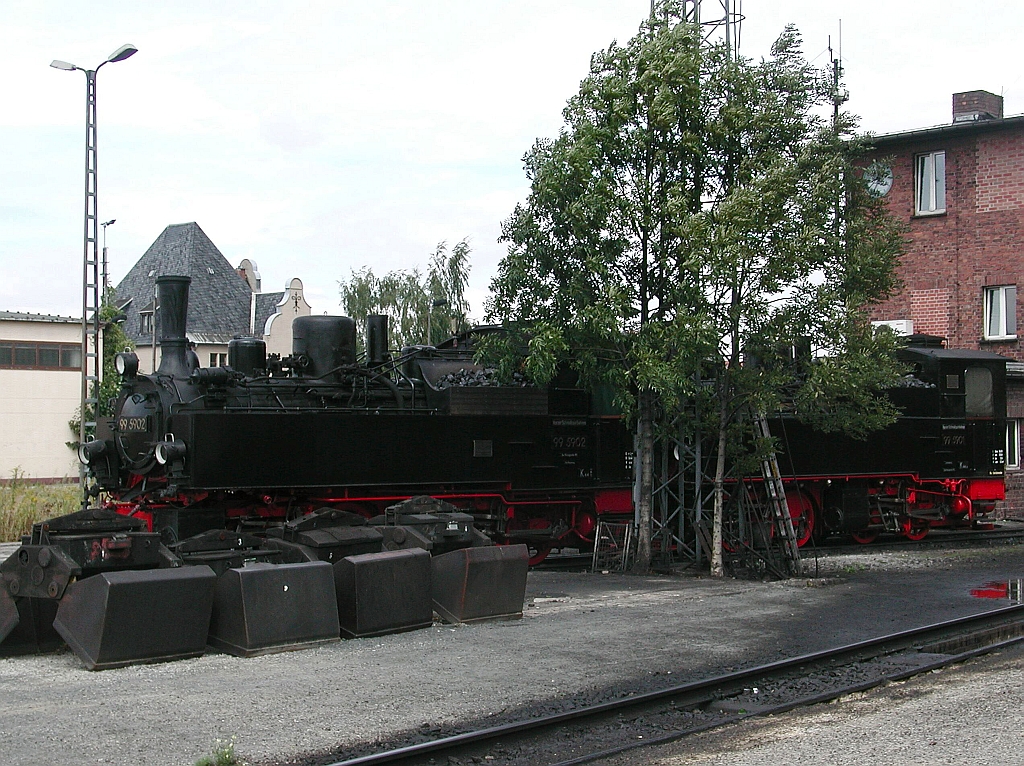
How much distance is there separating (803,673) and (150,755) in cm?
487

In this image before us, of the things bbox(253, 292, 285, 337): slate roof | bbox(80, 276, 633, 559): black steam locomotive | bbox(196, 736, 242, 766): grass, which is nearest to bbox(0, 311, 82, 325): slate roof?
bbox(253, 292, 285, 337): slate roof

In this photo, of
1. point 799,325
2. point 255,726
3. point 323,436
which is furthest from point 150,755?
point 799,325

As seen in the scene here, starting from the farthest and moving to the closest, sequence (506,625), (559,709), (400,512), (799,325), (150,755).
A: (799,325) → (400,512) → (506,625) → (559,709) → (150,755)

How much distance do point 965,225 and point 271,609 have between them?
67.5ft

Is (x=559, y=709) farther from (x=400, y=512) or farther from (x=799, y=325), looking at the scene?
(x=799, y=325)

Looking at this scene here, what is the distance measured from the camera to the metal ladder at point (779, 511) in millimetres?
14469

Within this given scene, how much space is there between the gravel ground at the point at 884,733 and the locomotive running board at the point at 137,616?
3.87 metres

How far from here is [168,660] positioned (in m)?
8.84

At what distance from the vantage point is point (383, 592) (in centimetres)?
1012

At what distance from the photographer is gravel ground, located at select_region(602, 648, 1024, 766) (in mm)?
6441

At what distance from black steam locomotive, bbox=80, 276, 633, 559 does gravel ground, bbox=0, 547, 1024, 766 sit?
282 centimetres

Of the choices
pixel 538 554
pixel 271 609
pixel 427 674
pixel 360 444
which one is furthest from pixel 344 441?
pixel 427 674

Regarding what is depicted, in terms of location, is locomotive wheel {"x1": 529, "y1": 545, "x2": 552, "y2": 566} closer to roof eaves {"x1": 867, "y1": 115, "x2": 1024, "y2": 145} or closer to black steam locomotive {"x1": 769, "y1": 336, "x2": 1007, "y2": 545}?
black steam locomotive {"x1": 769, "y1": 336, "x2": 1007, "y2": 545}

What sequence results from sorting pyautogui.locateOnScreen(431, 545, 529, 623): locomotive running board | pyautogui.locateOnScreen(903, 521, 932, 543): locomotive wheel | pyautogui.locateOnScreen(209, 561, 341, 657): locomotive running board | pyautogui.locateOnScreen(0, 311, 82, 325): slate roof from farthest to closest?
pyautogui.locateOnScreen(0, 311, 82, 325): slate roof < pyautogui.locateOnScreen(903, 521, 932, 543): locomotive wheel < pyautogui.locateOnScreen(431, 545, 529, 623): locomotive running board < pyautogui.locateOnScreen(209, 561, 341, 657): locomotive running board
